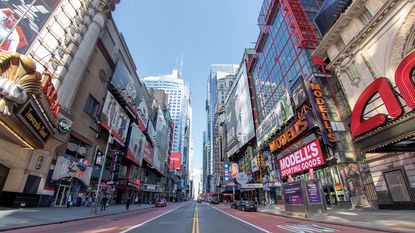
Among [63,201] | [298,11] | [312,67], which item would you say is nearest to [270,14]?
[298,11]

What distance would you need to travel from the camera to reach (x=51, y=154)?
25156 mm

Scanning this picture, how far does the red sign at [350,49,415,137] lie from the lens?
14.4m

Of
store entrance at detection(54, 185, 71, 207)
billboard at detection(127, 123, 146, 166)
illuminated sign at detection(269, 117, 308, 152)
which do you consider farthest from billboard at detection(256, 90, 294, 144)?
store entrance at detection(54, 185, 71, 207)

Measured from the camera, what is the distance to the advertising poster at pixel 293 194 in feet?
62.5

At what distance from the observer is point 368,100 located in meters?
18.8

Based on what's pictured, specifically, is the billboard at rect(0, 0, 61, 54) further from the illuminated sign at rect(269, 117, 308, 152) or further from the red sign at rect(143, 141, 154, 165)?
the red sign at rect(143, 141, 154, 165)

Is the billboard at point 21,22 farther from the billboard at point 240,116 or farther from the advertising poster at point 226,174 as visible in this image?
the advertising poster at point 226,174

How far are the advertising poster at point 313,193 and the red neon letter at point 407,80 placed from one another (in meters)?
9.77

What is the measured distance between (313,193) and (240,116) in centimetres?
4978

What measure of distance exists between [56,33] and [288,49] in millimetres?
39232

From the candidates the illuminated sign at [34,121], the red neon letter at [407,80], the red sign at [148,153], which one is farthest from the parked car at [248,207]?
the red sign at [148,153]

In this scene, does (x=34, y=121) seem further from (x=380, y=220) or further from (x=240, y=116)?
(x=240, y=116)

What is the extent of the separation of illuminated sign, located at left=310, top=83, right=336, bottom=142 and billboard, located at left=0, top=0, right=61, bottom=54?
117ft

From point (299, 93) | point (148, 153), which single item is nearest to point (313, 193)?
point (299, 93)
